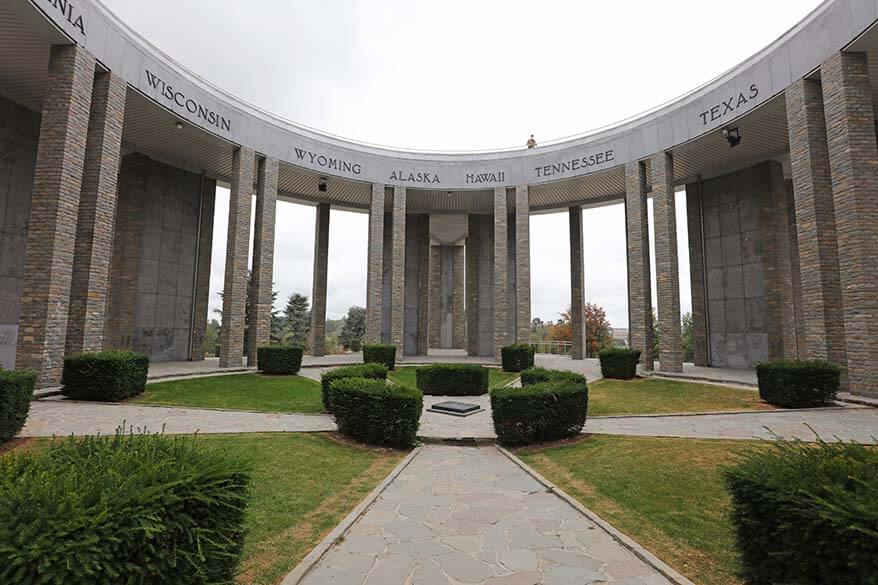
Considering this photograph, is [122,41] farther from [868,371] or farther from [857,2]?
[868,371]

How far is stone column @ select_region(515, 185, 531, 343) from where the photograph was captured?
22797 millimetres

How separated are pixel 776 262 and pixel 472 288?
51.7 feet

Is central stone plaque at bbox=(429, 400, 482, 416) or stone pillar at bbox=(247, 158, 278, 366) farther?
stone pillar at bbox=(247, 158, 278, 366)

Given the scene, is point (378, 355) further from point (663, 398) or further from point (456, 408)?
point (663, 398)

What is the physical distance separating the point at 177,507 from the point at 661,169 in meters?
20.6

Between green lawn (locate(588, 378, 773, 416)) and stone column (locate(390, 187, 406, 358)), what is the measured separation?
1077 cm

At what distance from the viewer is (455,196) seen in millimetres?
26141

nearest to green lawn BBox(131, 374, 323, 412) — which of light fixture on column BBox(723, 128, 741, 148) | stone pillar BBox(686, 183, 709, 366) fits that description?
light fixture on column BBox(723, 128, 741, 148)

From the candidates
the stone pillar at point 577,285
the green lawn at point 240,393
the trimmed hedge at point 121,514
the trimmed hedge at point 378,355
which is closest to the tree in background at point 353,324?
the stone pillar at point 577,285

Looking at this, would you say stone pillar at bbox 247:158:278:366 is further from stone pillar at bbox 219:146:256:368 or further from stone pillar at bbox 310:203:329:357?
stone pillar at bbox 310:203:329:357

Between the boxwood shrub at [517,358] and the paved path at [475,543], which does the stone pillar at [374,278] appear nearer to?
the boxwood shrub at [517,358]

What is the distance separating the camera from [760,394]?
1179 cm

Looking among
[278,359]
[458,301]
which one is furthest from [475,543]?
[458,301]

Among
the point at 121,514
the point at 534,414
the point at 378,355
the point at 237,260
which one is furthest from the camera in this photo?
the point at 378,355
